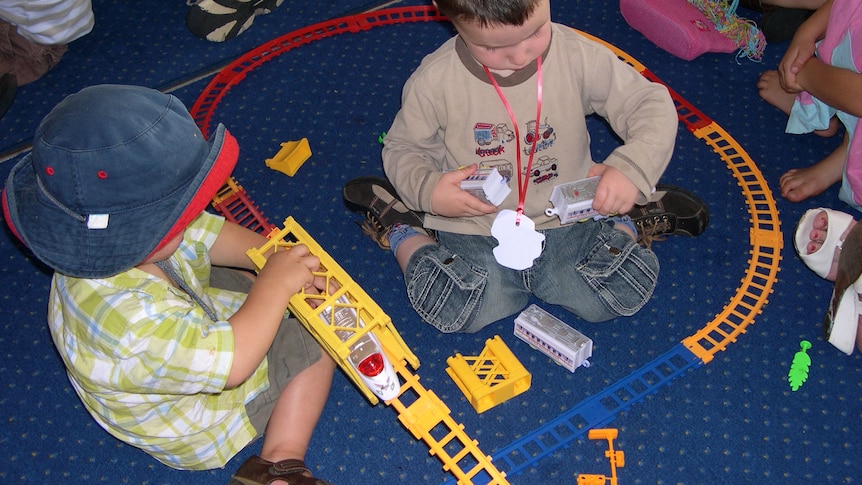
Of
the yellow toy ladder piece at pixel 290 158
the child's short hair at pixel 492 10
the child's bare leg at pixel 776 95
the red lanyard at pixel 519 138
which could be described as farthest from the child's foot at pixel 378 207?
the child's bare leg at pixel 776 95

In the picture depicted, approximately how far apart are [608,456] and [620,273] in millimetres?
298

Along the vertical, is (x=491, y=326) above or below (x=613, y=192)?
below

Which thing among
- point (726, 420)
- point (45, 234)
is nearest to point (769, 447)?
point (726, 420)

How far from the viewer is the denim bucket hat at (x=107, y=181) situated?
0.85m

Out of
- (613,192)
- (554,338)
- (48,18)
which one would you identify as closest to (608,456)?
(554,338)

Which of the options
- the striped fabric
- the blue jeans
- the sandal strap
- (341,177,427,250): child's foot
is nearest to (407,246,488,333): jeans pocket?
the blue jeans

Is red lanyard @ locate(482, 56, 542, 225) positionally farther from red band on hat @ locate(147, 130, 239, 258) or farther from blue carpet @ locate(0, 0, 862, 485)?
red band on hat @ locate(147, 130, 239, 258)

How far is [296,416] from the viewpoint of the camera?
1.18 metres

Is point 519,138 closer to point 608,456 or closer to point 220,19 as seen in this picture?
point 608,456

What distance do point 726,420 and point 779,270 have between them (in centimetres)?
33

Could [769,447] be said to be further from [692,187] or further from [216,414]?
[216,414]

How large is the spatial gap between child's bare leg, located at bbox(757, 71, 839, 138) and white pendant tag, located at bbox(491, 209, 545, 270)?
754 mm

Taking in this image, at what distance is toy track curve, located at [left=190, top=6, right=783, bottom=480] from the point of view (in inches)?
47.9

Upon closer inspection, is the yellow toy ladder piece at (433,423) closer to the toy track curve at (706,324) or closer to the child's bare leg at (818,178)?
the toy track curve at (706,324)
